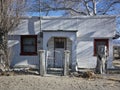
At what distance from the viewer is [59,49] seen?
21.1m

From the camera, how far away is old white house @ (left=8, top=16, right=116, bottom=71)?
818 inches

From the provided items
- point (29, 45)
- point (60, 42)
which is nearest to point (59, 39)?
point (60, 42)

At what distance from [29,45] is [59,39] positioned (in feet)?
8.02

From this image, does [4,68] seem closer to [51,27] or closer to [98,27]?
[51,27]

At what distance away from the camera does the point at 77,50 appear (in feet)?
68.8

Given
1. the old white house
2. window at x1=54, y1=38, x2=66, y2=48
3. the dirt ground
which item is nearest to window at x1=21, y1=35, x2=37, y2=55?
the old white house

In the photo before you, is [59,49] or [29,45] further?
[29,45]

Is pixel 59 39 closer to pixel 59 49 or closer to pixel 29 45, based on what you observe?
pixel 59 49

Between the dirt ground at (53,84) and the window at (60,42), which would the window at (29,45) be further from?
the dirt ground at (53,84)

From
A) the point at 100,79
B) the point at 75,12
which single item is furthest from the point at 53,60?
the point at 75,12

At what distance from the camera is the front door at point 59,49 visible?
20750 mm

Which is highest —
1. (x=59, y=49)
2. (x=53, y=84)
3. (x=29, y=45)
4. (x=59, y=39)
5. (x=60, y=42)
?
(x=59, y=39)

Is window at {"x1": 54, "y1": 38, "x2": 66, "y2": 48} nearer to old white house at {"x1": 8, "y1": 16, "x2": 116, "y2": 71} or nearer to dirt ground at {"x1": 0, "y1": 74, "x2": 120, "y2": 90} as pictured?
old white house at {"x1": 8, "y1": 16, "x2": 116, "y2": 71}

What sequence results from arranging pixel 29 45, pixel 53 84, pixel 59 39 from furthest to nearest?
pixel 29 45, pixel 59 39, pixel 53 84
